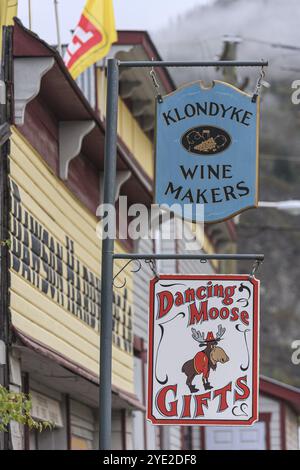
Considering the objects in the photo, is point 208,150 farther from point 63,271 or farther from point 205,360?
point 63,271

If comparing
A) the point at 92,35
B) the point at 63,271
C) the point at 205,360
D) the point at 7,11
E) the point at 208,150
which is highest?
the point at 92,35

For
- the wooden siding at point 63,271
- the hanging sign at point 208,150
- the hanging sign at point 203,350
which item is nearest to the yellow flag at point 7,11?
the wooden siding at point 63,271

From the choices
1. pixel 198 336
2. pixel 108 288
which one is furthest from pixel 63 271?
pixel 198 336

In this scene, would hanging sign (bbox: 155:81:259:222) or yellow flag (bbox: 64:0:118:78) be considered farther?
yellow flag (bbox: 64:0:118:78)

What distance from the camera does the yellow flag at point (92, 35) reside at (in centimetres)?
2084

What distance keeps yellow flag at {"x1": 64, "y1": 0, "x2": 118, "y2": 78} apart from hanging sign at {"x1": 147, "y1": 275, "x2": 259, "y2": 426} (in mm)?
9959

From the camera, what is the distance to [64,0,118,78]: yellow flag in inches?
821

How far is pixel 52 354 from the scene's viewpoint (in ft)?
55.1

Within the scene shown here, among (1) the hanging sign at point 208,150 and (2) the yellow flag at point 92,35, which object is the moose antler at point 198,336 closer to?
(1) the hanging sign at point 208,150

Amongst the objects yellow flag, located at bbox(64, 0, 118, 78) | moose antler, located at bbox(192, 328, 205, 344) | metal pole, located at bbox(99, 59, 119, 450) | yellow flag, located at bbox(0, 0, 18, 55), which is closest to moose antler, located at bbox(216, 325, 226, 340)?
moose antler, located at bbox(192, 328, 205, 344)

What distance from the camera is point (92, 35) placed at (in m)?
21.2

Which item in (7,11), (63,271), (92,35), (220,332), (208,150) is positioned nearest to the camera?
(220,332)

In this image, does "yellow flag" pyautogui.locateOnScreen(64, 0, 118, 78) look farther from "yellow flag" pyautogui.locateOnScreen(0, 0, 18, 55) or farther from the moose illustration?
the moose illustration

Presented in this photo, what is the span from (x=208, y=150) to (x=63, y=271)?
288 inches
